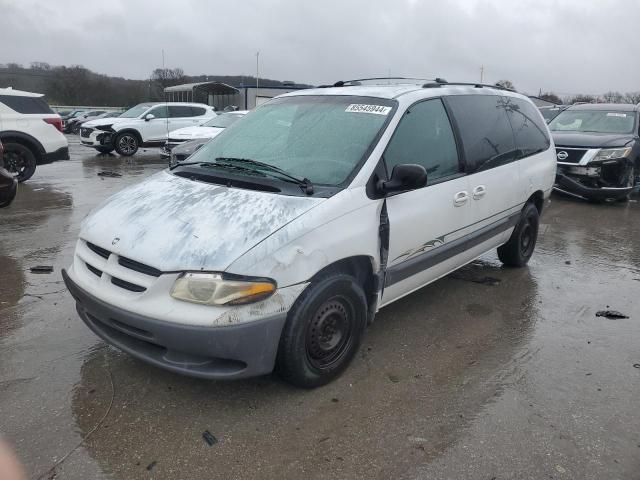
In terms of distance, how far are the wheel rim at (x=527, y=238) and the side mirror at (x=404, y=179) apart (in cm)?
264

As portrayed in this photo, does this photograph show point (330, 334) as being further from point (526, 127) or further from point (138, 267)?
point (526, 127)

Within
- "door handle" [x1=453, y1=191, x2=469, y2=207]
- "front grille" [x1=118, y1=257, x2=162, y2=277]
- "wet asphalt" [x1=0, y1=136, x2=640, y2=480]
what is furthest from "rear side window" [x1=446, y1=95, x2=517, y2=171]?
"front grille" [x1=118, y1=257, x2=162, y2=277]

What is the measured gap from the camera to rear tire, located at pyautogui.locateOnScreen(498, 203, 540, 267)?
208 inches

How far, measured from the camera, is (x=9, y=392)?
9.85ft

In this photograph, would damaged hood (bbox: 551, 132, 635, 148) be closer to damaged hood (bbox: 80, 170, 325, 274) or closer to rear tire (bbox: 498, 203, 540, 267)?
rear tire (bbox: 498, 203, 540, 267)

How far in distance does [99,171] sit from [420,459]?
1215 centimetres

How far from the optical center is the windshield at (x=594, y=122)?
10070mm

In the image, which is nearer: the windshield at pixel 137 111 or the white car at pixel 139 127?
the white car at pixel 139 127

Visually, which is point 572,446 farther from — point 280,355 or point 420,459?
point 280,355

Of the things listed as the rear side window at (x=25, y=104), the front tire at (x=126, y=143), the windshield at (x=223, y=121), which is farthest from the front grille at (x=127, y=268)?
the front tire at (x=126, y=143)

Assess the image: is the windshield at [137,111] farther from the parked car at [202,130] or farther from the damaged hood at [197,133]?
the damaged hood at [197,133]

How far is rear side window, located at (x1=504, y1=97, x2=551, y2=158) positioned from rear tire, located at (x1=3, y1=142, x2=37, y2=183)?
29.8ft

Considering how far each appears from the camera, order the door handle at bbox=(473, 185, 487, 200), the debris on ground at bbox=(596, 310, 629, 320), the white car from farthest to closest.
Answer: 1. the white car
2. the debris on ground at bbox=(596, 310, 629, 320)
3. the door handle at bbox=(473, 185, 487, 200)

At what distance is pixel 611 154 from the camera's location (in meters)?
9.18
